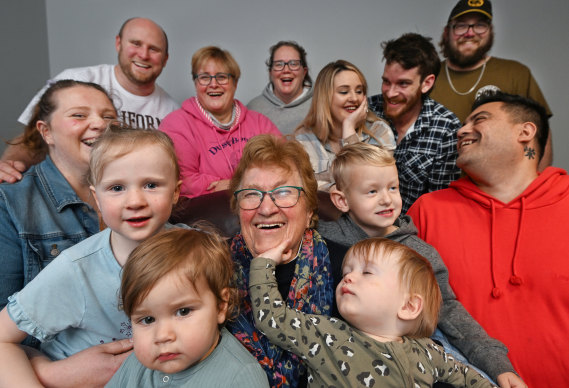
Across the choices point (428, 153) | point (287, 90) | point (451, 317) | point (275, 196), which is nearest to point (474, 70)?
point (428, 153)

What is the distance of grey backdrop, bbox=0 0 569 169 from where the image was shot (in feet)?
13.7

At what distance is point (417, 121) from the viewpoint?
9.55ft

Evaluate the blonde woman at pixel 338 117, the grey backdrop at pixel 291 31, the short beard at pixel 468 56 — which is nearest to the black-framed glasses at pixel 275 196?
the blonde woman at pixel 338 117

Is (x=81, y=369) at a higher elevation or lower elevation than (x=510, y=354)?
higher

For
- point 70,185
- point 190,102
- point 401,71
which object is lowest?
point 70,185

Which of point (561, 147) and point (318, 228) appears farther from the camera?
point (561, 147)

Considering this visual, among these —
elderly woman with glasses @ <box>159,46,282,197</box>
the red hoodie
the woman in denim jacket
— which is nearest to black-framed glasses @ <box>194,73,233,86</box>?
elderly woman with glasses @ <box>159,46,282,197</box>

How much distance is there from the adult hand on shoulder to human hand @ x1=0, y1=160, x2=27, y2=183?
2.30 feet

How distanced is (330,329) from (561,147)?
3.88 m

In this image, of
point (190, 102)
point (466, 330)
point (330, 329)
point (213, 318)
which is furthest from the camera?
point (190, 102)

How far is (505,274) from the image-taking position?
1946 mm

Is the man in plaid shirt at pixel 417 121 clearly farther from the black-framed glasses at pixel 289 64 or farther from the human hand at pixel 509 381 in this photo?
the human hand at pixel 509 381

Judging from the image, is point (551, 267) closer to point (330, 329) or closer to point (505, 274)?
point (505, 274)

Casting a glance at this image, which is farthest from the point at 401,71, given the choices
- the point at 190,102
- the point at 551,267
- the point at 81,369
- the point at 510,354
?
the point at 81,369
